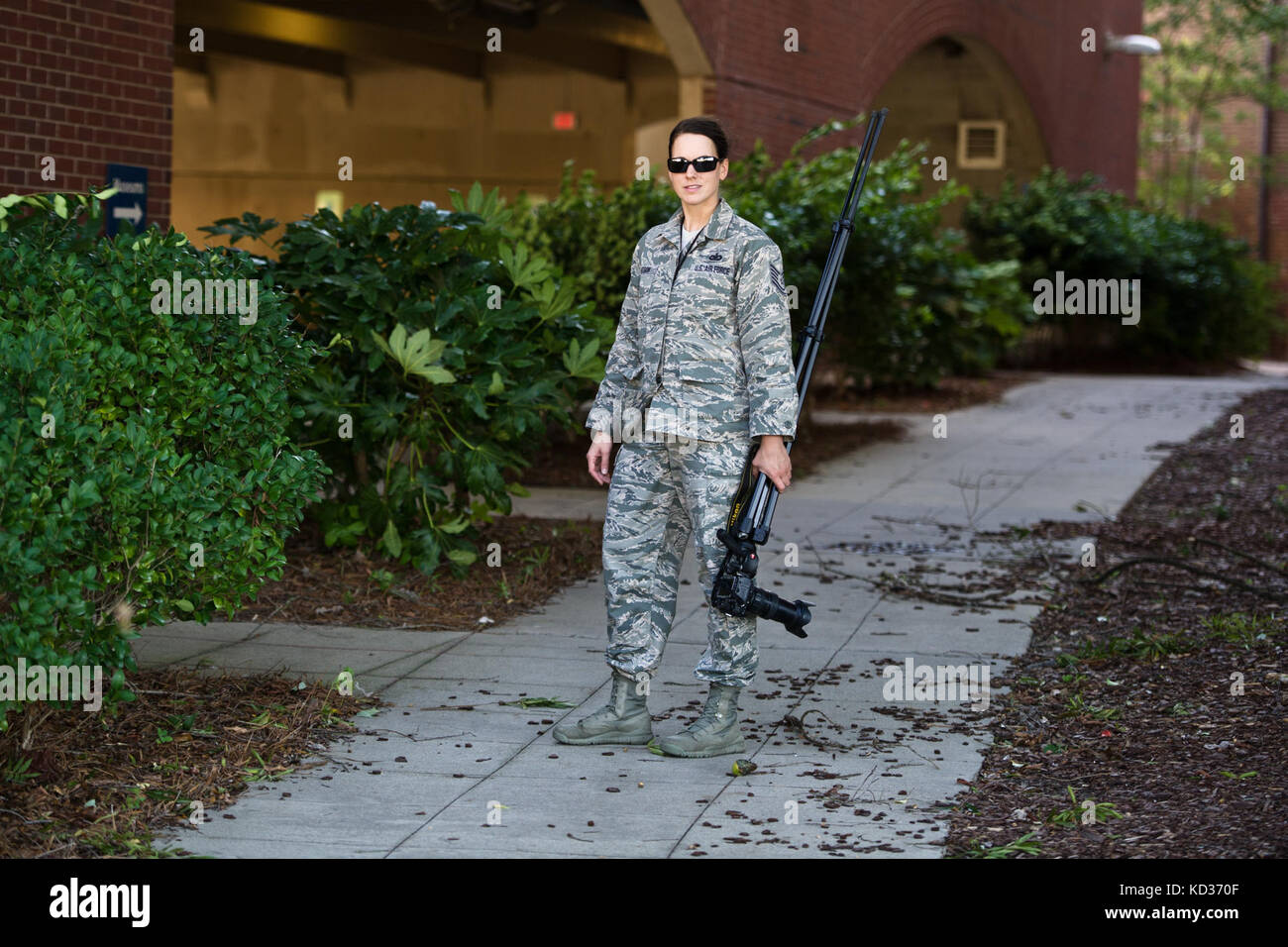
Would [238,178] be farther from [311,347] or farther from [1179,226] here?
[311,347]

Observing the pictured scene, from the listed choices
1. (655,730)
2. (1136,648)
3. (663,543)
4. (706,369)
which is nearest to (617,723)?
(655,730)

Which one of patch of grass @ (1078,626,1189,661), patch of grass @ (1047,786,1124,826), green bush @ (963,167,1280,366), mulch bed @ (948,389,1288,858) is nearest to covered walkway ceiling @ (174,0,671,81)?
green bush @ (963,167,1280,366)

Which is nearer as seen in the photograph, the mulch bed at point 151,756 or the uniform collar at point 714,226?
the mulch bed at point 151,756

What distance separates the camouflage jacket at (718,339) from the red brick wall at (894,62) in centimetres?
482

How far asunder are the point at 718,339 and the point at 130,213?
4671 mm

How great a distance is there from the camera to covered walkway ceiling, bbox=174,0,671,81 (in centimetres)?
1805

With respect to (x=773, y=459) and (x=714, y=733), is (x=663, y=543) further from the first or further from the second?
(x=714, y=733)

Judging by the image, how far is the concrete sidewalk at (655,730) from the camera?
3.97 metres

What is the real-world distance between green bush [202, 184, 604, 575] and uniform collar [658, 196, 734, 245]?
2.11 m

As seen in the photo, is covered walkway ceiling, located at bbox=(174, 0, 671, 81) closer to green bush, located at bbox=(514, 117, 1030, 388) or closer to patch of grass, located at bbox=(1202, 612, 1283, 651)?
green bush, located at bbox=(514, 117, 1030, 388)

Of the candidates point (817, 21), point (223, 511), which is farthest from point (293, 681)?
point (817, 21)

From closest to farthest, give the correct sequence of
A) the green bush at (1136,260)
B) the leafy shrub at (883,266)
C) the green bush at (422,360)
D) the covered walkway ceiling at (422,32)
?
the green bush at (422,360) → the leafy shrub at (883,266) → the covered walkway ceiling at (422,32) → the green bush at (1136,260)

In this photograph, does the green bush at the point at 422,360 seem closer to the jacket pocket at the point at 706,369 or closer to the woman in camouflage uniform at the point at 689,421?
the woman in camouflage uniform at the point at 689,421

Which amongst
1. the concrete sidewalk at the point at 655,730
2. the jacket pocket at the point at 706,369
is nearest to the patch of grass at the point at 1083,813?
the concrete sidewalk at the point at 655,730
